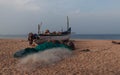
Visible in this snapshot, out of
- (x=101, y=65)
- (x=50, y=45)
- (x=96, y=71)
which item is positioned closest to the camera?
(x=96, y=71)

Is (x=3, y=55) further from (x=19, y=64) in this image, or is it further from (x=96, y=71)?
(x=96, y=71)

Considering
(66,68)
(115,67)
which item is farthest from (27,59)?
(115,67)

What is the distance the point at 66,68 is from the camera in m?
12.9

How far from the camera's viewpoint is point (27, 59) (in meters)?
14.2

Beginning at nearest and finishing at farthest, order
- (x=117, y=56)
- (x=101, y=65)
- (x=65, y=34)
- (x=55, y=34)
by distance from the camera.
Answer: (x=101, y=65), (x=117, y=56), (x=55, y=34), (x=65, y=34)

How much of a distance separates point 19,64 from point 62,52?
3685 mm

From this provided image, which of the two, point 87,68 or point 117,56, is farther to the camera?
point 117,56

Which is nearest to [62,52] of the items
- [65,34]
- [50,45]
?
[50,45]

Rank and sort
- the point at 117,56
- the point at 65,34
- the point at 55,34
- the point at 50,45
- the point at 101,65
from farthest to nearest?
1. the point at 65,34
2. the point at 55,34
3. the point at 50,45
4. the point at 117,56
5. the point at 101,65

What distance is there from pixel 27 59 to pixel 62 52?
3029 mm

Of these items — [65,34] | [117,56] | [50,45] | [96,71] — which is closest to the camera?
[96,71]

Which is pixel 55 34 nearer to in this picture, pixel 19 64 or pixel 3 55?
pixel 3 55

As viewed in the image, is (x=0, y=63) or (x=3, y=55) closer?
(x=0, y=63)

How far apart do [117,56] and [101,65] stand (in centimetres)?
276
